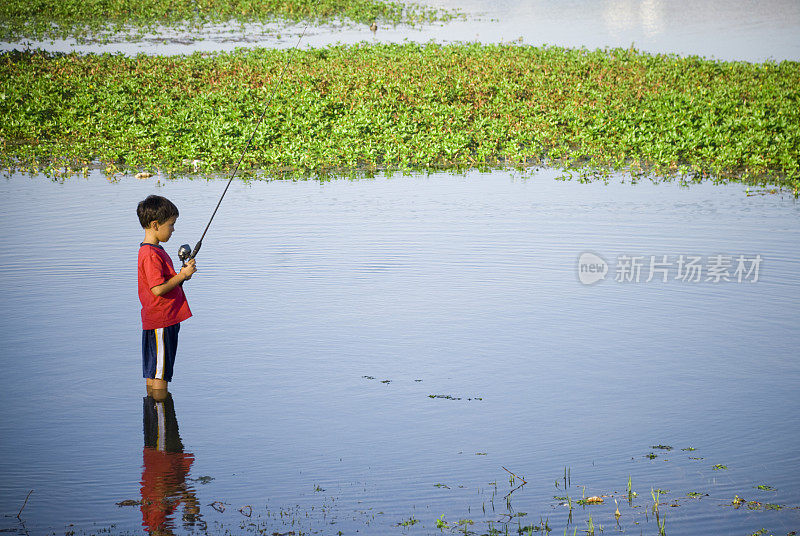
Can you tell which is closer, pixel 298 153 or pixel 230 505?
pixel 230 505

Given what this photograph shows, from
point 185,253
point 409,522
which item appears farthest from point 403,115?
point 409,522

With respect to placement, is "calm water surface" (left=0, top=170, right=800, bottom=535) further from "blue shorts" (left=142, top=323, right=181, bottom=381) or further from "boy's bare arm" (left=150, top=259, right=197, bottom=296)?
"boy's bare arm" (left=150, top=259, right=197, bottom=296)

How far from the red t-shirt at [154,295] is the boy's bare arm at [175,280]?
0.03m

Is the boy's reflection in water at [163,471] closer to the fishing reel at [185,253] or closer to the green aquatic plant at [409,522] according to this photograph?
the fishing reel at [185,253]

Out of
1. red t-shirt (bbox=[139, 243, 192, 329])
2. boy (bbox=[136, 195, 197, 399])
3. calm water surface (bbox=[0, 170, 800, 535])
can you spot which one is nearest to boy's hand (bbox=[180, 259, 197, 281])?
boy (bbox=[136, 195, 197, 399])

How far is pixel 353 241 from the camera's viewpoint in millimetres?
11438

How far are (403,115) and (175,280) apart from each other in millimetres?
14651

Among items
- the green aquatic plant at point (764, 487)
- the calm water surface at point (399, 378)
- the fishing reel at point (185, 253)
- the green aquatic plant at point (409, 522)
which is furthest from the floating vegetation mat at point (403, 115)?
the green aquatic plant at point (409, 522)

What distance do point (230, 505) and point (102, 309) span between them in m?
4.45

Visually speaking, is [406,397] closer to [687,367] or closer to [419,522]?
[419,522]

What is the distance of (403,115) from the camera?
1955 cm

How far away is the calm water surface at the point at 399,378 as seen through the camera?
4934mm

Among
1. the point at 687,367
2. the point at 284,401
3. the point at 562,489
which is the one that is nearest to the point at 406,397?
the point at 284,401

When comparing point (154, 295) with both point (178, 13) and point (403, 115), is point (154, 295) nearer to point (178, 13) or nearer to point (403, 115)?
point (403, 115)
